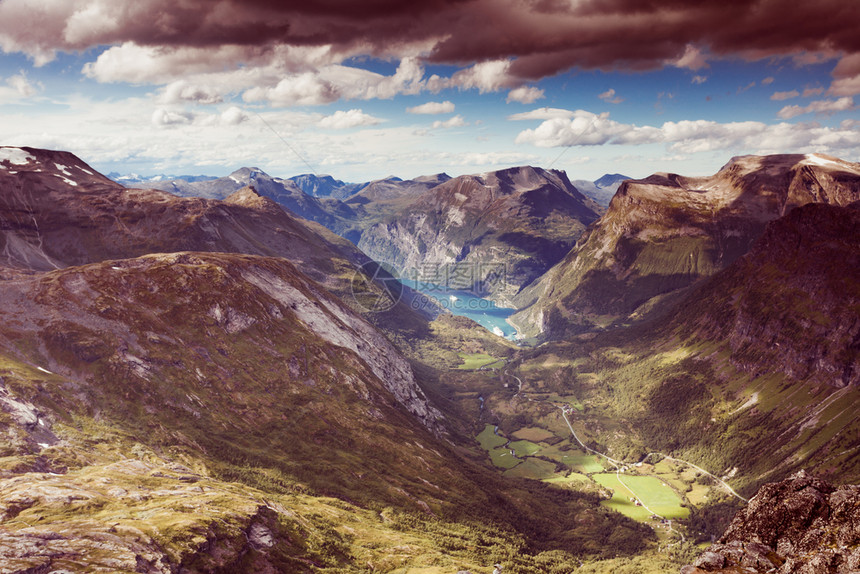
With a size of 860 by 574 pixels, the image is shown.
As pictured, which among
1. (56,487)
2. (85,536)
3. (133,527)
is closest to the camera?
(85,536)

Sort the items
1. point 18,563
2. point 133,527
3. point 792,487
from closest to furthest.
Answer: point 792,487, point 18,563, point 133,527

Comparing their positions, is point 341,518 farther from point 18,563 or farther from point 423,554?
point 18,563

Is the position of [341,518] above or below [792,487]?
below

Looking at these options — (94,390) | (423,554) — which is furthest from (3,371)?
(423,554)

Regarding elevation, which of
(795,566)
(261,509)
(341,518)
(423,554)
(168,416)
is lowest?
(423,554)

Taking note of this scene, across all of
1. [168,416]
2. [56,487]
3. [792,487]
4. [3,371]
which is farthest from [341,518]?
[792,487]

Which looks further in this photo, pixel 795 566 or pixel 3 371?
pixel 3 371
